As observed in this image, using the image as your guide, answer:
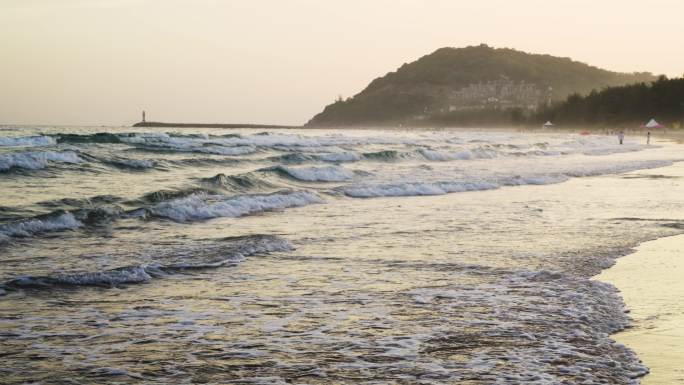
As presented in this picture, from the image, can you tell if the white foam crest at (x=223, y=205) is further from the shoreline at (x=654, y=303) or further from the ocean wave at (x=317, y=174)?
the shoreline at (x=654, y=303)

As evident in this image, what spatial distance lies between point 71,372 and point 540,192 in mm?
16046

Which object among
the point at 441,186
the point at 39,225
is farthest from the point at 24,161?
the point at 39,225

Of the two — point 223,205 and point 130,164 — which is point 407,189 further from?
point 130,164

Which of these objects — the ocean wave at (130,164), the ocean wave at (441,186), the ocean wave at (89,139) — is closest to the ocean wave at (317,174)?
the ocean wave at (441,186)

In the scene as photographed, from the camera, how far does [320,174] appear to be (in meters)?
24.5

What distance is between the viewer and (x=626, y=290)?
7.62m

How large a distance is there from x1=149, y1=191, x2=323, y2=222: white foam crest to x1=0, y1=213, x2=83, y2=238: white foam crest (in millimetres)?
1829

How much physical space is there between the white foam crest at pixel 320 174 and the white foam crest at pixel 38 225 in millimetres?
12501

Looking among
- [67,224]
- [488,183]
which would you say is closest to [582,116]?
[488,183]

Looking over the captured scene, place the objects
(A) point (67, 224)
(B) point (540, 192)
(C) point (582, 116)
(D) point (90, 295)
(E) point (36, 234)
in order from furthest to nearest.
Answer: (C) point (582, 116), (B) point (540, 192), (A) point (67, 224), (E) point (36, 234), (D) point (90, 295)

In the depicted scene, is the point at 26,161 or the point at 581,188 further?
the point at 26,161

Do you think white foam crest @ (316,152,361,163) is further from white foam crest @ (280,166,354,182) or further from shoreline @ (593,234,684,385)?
shoreline @ (593,234,684,385)

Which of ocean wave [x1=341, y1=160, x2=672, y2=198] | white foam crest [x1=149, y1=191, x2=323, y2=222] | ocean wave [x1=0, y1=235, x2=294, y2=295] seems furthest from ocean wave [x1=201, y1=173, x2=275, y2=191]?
ocean wave [x1=0, y1=235, x2=294, y2=295]

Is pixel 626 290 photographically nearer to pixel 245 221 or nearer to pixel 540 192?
pixel 245 221
